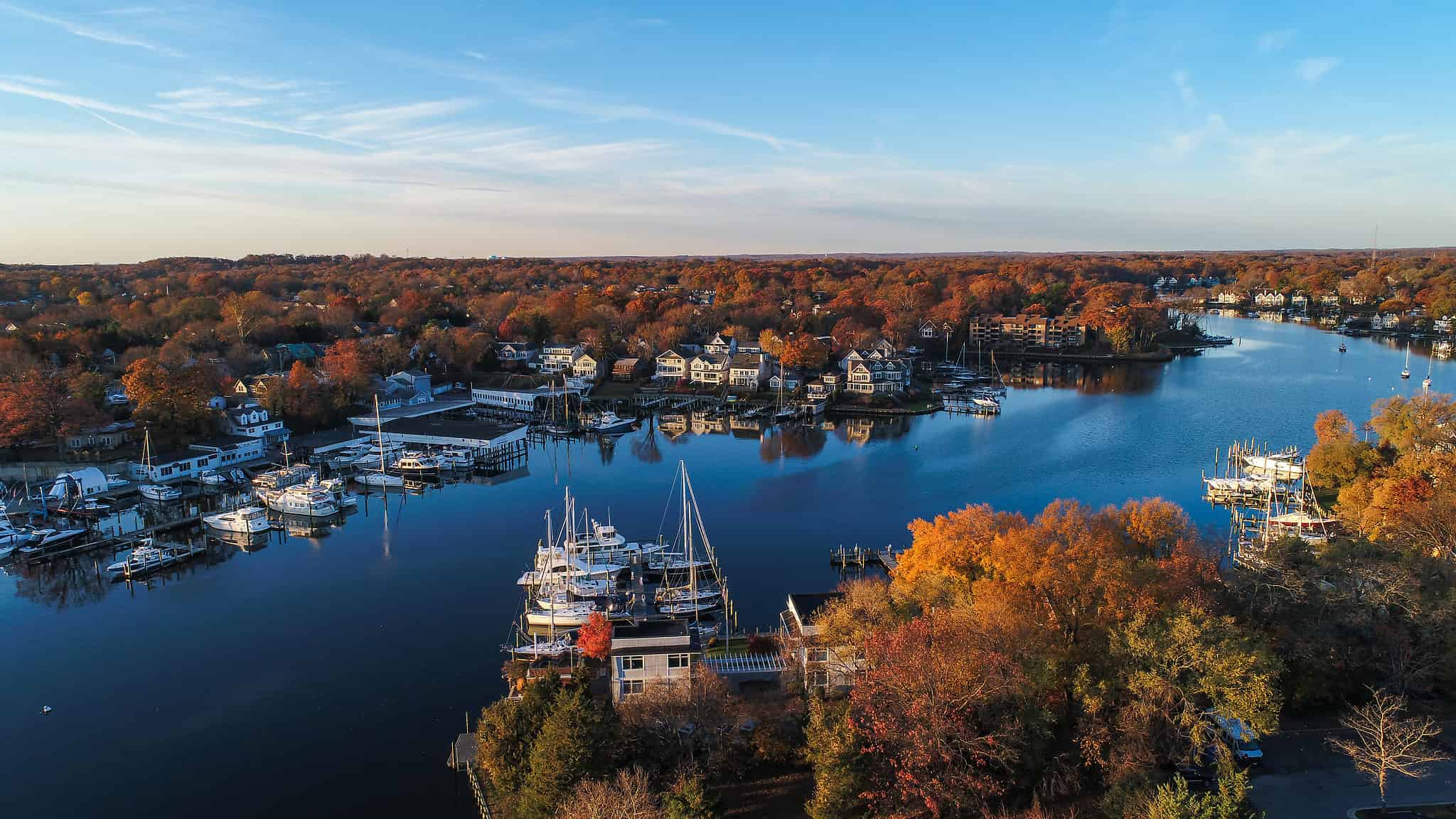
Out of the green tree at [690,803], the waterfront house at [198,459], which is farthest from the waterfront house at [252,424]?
the green tree at [690,803]

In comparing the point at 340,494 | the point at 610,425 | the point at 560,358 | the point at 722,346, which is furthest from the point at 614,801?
the point at 722,346

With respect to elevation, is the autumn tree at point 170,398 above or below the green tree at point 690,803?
above

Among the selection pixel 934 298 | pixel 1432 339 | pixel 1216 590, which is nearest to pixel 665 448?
Answer: pixel 1216 590

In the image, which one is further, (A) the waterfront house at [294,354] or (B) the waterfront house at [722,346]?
(B) the waterfront house at [722,346]

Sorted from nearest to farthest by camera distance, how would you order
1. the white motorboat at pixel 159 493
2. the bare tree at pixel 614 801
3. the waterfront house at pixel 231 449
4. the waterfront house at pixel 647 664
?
the bare tree at pixel 614 801 < the waterfront house at pixel 647 664 < the white motorboat at pixel 159 493 < the waterfront house at pixel 231 449

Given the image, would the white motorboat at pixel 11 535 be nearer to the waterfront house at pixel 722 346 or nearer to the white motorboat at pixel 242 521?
the white motorboat at pixel 242 521

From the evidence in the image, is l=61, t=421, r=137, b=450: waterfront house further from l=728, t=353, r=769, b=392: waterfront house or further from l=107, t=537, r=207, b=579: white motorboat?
l=728, t=353, r=769, b=392: waterfront house

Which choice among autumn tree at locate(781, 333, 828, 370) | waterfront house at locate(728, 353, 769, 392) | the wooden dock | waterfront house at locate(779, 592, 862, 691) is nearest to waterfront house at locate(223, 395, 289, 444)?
waterfront house at locate(728, 353, 769, 392)

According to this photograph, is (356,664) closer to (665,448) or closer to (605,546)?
(605,546)
